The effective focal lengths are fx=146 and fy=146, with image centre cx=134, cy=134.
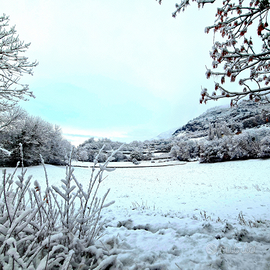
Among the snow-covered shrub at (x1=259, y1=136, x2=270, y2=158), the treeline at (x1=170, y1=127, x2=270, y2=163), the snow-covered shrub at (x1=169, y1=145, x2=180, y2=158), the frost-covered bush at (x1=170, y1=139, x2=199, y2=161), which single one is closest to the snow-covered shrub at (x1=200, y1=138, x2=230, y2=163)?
the treeline at (x1=170, y1=127, x2=270, y2=163)

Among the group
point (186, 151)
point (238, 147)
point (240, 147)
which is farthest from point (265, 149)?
point (186, 151)

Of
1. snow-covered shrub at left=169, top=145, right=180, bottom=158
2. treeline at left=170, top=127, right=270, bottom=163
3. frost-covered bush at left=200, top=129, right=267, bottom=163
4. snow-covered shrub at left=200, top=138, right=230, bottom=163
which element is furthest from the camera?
snow-covered shrub at left=169, top=145, right=180, bottom=158

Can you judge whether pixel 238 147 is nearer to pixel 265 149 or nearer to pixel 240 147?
pixel 240 147

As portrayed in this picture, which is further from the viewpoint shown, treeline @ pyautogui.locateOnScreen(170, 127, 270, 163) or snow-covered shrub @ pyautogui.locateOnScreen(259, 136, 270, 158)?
treeline @ pyautogui.locateOnScreen(170, 127, 270, 163)

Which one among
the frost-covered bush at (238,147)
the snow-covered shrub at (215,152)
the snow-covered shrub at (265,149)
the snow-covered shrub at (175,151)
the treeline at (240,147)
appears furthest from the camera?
the snow-covered shrub at (175,151)

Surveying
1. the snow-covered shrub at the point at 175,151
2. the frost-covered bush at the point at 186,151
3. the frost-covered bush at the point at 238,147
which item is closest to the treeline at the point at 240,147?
the frost-covered bush at the point at 238,147

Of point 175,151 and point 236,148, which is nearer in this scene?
point 236,148

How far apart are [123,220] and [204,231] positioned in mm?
2023

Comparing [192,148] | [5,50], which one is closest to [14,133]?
[5,50]

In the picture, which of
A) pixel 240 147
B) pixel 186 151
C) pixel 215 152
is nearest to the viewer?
pixel 240 147

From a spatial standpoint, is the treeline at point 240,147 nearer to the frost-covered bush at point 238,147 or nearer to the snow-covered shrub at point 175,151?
the frost-covered bush at point 238,147

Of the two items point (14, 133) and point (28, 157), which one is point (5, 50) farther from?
point (28, 157)

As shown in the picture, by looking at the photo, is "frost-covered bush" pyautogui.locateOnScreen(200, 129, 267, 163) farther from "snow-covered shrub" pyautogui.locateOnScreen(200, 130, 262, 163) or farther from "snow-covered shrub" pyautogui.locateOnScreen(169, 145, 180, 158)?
"snow-covered shrub" pyautogui.locateOnScreen(169, 145, 180, 158)

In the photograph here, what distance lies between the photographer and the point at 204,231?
3.02m
